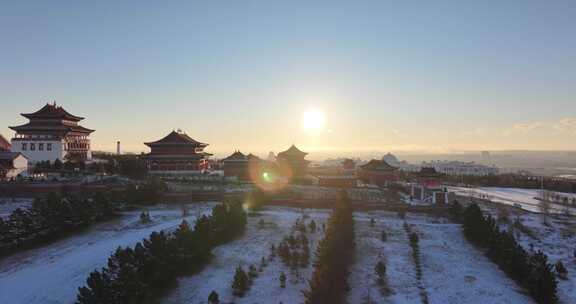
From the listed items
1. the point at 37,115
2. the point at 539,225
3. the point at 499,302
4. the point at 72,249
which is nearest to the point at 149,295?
the point at 72,249

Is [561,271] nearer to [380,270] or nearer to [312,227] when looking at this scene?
[380,270]

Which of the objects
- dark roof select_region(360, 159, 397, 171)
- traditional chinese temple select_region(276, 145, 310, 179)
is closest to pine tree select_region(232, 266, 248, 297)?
traditional chinese temple select_region(276, 145, 310, 179)

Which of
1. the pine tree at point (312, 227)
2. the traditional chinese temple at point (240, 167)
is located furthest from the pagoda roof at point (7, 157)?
the pine tree at point (312, 227)

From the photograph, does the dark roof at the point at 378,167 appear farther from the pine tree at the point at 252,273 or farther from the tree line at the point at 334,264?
the pine tree at the point at 252,273

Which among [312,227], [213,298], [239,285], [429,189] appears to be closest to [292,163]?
[429,189]

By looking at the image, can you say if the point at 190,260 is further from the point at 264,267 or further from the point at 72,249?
the point at 72,249

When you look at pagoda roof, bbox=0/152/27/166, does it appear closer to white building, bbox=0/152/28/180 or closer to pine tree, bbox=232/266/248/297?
white building, bbox=0/152/28/180
